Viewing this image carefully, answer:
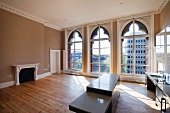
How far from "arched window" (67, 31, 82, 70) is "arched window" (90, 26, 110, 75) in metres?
1.00

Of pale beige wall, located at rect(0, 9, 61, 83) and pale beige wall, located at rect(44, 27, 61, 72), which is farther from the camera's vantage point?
pale beige wall, located at rect(44, 27, 61, 72)

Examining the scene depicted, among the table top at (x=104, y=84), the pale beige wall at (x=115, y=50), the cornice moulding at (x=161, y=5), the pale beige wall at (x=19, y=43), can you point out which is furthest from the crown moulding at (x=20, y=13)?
the cornice moulding at (x=161, y=5)

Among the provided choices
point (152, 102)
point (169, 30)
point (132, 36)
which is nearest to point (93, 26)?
point (132, 36)

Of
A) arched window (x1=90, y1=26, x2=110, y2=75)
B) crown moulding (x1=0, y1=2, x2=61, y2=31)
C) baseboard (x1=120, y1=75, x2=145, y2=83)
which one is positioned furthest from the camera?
arched window (x1=90, y1=26, x2=110, y2=75)

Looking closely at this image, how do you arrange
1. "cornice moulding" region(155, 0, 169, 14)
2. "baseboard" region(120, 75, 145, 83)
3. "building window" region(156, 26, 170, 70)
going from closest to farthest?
"building window" region(156, 26, 170, 70) < "cornice moulding" region(155, 0, 169, 14) < "baseboard" region(120, 75, 145, 83)

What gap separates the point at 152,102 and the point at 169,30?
2.16 meters

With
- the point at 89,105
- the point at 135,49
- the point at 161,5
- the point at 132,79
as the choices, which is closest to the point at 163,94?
the point at 89,105

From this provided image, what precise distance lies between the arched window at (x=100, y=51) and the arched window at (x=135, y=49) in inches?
37.7

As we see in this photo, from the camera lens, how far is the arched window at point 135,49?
5.00m

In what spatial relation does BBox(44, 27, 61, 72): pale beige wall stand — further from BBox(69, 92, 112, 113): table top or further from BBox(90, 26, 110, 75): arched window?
BBox(69, 92, 112, 113): table top

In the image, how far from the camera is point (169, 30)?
2.38 m

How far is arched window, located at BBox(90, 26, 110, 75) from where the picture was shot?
6.00 metres

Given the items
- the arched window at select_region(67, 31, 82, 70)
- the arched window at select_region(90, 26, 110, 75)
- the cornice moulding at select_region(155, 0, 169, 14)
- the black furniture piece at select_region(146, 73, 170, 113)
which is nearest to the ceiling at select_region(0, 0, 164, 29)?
the cornice moulding at select_region(155, 0, 169, 14)

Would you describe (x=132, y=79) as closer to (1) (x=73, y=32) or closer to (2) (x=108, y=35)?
(2) (x=108, y=35)
